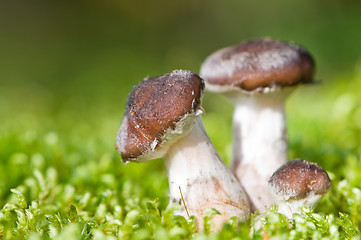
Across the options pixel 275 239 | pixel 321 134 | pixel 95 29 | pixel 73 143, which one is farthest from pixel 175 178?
pixel 95 29

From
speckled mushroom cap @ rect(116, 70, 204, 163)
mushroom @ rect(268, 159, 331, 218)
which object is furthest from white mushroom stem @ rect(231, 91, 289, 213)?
speckled mushroom cap @ rect(116, 70, 204, 163)

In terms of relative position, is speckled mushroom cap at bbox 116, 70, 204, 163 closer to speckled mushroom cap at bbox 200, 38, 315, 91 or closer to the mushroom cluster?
the mushroom cluster

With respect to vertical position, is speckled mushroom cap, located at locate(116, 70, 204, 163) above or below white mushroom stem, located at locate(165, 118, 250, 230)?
above

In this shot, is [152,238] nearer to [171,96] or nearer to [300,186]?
[171,96]

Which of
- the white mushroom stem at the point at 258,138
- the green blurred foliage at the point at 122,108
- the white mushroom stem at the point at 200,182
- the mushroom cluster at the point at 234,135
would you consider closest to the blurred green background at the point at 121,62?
the green blurred foliage at the point at 122,108

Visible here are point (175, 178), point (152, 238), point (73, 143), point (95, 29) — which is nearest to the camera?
point (152, 238)

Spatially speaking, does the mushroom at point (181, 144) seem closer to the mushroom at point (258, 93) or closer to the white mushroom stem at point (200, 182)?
the white mushroom stem at point (200, 182)

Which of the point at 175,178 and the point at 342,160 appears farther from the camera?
the point at 342,160
